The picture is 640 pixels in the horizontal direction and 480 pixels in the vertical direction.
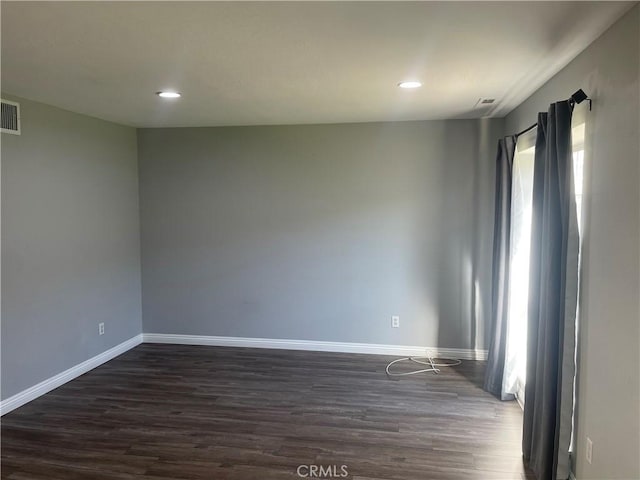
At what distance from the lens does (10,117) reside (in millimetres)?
3213

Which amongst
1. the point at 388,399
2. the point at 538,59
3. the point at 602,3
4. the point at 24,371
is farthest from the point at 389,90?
the point at 24,371

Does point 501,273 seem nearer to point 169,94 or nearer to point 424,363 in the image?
point 424,363

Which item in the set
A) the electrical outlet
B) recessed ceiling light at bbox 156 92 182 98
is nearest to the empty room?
the electrical outlet

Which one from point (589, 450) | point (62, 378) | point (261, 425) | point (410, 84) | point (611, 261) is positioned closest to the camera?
point (611, 261)

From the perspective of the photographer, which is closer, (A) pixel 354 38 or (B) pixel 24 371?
(A) pixel 354 38

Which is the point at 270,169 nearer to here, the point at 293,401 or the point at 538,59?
the point at 293,401

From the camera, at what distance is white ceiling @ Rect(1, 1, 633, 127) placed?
6.05 ft

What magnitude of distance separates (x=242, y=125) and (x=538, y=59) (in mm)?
2944

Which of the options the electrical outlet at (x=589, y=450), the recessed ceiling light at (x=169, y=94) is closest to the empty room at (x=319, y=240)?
the electrical outlet at (x=589, y=450)

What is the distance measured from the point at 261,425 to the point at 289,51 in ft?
8.07

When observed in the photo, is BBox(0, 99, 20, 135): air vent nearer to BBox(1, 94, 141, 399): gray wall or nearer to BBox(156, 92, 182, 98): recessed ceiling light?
BBox(1, 94, 141, 399): gray wall

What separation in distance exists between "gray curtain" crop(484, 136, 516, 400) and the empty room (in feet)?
0.08

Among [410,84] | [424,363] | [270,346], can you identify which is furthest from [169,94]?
[424,363]

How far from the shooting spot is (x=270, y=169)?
460cm
